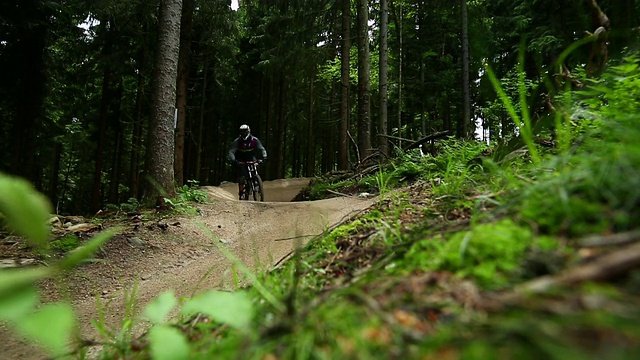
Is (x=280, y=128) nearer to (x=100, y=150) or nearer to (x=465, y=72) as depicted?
(x=100, y=150)

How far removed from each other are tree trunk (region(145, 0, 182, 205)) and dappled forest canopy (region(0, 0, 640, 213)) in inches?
11.2

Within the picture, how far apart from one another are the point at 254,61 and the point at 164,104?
64.4ft

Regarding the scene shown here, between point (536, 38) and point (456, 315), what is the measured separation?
619 inches

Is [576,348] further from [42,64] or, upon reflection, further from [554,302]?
[42,64]

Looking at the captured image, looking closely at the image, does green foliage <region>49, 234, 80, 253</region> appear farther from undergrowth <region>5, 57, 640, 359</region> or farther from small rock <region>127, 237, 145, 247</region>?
undergrowth <region>5, 57, 640, 359</region>

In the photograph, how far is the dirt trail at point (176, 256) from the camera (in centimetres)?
344

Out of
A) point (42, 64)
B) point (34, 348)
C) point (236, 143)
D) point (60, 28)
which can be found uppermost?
point (60, 28)

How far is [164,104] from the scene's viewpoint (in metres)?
6.62

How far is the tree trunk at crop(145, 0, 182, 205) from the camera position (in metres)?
6.56

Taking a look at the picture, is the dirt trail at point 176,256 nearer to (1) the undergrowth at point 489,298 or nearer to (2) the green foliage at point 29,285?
(1) the undergrowth at point 489,298

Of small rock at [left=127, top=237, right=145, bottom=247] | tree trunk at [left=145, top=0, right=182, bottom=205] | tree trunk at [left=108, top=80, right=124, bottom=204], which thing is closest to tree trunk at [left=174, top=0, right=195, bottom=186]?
tree trunk at [left=145, top=0, right=182, bottom=205]

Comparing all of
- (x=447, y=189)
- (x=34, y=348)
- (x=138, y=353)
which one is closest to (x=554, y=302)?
(x=138, y=353)

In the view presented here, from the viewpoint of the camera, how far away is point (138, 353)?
118 cm

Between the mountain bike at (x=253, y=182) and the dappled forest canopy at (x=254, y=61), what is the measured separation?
2049 millimetres
